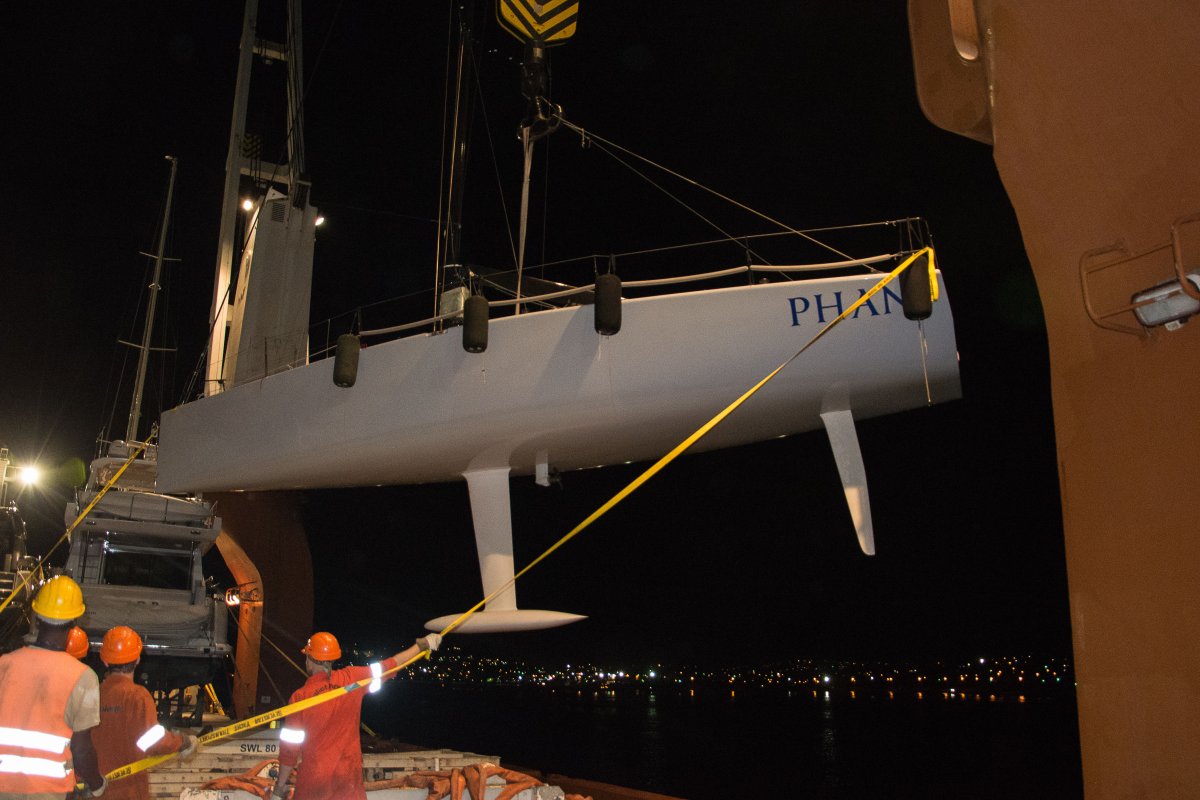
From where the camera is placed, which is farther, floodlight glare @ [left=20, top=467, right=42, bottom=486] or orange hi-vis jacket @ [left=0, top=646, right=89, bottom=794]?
floodlight glare @ [left=20, top=467, right=42, bottom=486]

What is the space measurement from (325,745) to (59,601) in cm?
151

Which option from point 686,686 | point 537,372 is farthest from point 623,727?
point 686,686

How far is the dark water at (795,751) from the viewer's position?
70.1 ft

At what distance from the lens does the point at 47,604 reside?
3293mm

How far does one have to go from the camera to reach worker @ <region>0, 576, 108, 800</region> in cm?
307

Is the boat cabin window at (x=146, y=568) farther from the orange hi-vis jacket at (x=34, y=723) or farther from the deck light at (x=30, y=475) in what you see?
the deck light at (x=30, y=475)

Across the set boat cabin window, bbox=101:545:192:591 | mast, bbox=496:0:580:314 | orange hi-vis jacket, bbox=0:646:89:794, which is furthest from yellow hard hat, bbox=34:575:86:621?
boat cabin window, bbox=101:545:192:591

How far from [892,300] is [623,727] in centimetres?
4270

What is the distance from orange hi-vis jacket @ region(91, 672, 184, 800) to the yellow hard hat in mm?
1009

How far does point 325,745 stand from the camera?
4.31 m

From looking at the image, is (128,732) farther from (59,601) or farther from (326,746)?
(59,601)

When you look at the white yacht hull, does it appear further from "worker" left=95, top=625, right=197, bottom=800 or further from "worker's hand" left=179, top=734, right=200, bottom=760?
"worker's hand" left=179, top=734, right=200, bottom=760

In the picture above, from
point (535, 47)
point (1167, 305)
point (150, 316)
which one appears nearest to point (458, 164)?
point (535, 47)

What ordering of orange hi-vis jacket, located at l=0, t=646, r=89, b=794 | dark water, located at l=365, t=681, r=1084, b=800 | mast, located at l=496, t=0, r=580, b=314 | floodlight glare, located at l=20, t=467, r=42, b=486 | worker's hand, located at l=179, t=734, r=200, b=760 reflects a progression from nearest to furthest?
1. orange hi-vis jacket, located at l=0, t=646, r=89, b=794
2. worker's hand, located at l=179, t=734, r=200, b=760
3. mast, located at l=496, t=0, r=580, b=314
4. floodlight glare, located at l=20, t=467, r=42, b=486
5. dark water, located at l=365, t=681, r=1084, b=800
